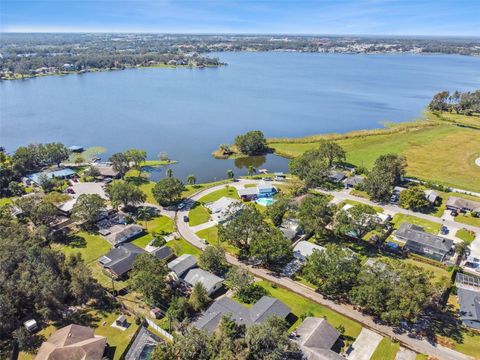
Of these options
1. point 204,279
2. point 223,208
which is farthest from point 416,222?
point 204,279

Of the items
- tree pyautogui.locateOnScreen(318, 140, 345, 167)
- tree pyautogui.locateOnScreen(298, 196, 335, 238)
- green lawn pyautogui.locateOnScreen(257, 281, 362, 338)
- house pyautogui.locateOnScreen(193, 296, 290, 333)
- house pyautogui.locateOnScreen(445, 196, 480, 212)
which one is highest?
tree pyautogui.locateOnScreen(318, 140, 345, 167)

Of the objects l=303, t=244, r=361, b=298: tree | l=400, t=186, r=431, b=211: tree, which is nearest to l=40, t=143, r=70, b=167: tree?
l=303, t=244, r=361, b=298: tree

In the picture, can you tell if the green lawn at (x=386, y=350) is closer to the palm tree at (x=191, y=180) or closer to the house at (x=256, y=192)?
the house at (x=256, y=192)

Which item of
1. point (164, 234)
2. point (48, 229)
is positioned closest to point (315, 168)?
point (164, 234)

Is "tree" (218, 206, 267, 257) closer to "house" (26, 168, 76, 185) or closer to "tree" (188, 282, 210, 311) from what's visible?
"tree" (188, 282, 210, 311)

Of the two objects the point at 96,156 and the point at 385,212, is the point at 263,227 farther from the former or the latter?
the point at 96,156

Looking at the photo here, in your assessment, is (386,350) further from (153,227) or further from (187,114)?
(187,114)
